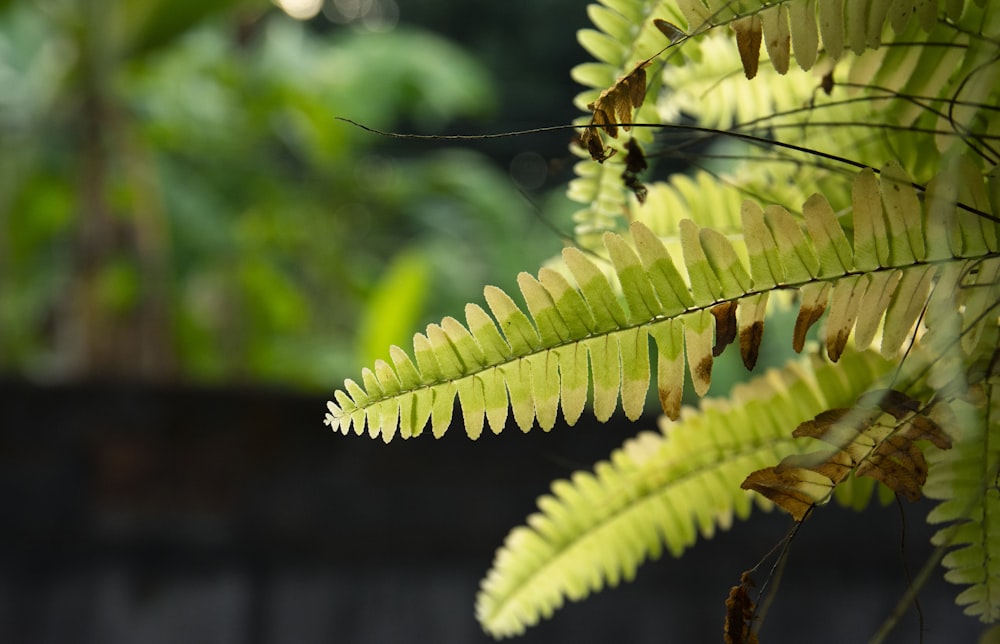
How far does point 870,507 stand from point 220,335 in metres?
1.83

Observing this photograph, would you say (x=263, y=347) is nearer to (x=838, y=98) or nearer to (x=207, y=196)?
(x=207, y=196)

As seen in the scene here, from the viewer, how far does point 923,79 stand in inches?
15.0

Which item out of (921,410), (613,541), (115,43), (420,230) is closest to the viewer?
(921,410)

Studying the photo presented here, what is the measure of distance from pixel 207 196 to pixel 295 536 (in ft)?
4.88

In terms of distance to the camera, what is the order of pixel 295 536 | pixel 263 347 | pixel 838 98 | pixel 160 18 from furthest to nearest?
pixel 263 347 → pixel 160 18 → pixel 295 536 → pixel 838 98

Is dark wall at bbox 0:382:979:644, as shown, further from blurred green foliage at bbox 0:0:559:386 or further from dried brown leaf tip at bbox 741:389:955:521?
dried brown leaf tip at bbox 741:389:955:521

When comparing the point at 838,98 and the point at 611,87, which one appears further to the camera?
the point at 838,98

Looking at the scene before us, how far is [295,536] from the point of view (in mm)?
1336

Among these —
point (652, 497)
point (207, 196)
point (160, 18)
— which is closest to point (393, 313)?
point (160, 18)

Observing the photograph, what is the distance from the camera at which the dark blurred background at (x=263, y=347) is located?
1.27 m

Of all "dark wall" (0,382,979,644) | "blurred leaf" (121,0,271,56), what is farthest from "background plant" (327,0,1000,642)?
"blurred leaf" (121,0,271,56)

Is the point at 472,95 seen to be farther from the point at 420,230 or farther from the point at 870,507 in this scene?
the point at 870,507

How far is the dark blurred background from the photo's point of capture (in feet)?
4.15

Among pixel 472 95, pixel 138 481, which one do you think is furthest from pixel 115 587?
pixel 472 95
